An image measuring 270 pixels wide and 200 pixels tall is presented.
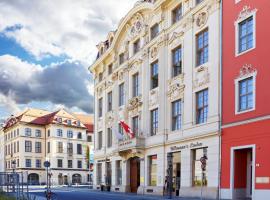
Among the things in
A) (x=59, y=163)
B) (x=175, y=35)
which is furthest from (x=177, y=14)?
(x=59, y=163)

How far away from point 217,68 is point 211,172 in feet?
23.0

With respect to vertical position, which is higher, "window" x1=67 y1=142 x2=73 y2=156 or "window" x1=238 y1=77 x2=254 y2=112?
"window" x1=238 y1=77 x2=254 y2=112

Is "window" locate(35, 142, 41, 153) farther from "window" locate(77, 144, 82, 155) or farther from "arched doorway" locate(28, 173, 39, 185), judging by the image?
"window" locate(77, 144, 82, 155)

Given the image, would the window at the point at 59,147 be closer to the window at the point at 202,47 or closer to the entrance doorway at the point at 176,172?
the entrance doorway at the point at 176,172

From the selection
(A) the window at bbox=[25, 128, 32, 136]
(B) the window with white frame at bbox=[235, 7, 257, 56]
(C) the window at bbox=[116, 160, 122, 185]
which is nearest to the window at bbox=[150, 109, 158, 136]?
(C) the window at bbox=[116, 160, 122, 185]

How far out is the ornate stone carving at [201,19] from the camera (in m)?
32.6

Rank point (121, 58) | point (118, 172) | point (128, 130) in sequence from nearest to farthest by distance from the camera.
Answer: point (128, 130) < point (118, 172) < point (121, 58)

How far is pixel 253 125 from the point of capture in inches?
1040

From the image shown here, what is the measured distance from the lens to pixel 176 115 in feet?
120

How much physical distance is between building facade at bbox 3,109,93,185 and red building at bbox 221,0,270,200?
76.6 m

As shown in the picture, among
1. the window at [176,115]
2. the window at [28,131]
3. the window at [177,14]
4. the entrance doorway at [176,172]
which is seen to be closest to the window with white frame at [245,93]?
the window at [176,115]

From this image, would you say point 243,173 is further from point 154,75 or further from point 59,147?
point 59,147

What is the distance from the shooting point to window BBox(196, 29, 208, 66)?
32812mm

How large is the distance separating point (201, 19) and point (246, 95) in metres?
8.07
